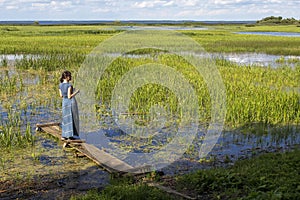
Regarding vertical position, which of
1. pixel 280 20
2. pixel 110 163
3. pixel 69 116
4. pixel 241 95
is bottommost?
pixel 110 163

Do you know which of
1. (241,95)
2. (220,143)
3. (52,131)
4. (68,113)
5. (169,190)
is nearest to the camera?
(169,190)

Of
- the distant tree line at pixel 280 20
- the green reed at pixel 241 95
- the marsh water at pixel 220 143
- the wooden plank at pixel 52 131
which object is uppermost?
the distant tree line at pixel 280 20

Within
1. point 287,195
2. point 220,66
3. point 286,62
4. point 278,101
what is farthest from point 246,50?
point 287,195

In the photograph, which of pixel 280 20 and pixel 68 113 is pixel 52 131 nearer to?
pixel 68 113

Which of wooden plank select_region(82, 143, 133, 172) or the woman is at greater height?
the woman

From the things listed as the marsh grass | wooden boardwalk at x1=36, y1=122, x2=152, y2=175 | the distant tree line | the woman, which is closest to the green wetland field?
the marsh grass

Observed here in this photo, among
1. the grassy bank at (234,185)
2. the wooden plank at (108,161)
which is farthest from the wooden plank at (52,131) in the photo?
the grassy bank at (234,185)

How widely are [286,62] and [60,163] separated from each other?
1523cm

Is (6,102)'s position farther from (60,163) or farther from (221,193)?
(221,193)

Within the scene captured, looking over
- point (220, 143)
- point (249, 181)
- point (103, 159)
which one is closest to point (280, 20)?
point (220, 143)

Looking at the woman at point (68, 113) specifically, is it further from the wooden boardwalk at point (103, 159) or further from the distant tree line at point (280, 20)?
the distant tree line at point (280, 20)

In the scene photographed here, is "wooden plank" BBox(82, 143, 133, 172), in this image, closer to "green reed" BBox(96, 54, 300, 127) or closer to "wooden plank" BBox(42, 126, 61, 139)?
"wooden plank" BBox(42, 126, 61, 139)

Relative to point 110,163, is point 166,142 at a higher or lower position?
lower

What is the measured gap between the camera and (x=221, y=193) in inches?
180
